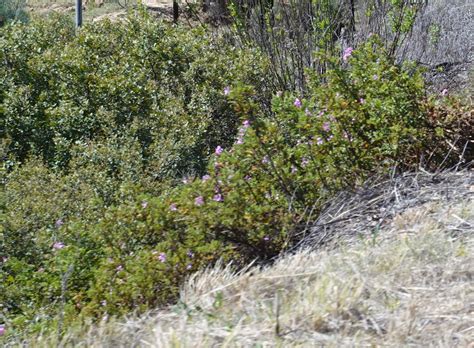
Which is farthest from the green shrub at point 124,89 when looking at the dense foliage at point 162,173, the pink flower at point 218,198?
the pink flower at point 218,198

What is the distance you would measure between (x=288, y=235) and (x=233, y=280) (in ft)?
4.04

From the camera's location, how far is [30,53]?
9898mm

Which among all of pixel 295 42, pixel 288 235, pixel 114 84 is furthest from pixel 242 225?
pixel 295 42

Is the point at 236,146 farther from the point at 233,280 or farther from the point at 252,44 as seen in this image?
the point at 252,44

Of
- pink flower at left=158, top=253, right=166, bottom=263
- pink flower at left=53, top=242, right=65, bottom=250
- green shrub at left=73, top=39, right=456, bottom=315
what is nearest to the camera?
pink flower at left=158, top=253, right=166, bottom=263

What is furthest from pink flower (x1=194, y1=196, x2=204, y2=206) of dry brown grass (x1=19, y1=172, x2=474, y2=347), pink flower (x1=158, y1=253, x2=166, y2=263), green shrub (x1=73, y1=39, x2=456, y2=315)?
dry brown grass (x1=19, y1=172, x2=474, y2=347)

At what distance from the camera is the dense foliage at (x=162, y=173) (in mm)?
4910

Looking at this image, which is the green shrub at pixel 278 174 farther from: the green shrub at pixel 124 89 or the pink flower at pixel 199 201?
the green shrub at pixel 124 89

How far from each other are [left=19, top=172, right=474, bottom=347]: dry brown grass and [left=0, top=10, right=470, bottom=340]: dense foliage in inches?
18.7

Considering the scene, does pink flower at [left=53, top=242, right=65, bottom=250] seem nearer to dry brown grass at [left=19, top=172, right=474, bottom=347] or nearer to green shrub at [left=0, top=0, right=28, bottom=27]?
dry brown grass at [left=19, top=172, right=474, bottom=347]

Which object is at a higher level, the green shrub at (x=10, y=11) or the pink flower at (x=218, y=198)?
the pink flower at (x=218, y=198)

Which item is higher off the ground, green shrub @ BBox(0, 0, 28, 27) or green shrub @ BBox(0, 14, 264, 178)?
green shrub @ BBox(0, 14, 264, 178)

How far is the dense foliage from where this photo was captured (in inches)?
193

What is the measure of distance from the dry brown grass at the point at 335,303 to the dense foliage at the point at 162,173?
48 centimetres
